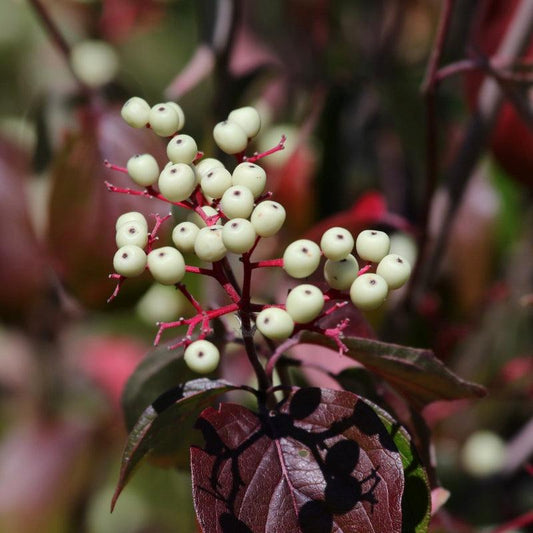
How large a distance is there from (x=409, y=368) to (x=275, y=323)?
0.37 ft

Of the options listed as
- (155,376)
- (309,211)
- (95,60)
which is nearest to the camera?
(155,376)

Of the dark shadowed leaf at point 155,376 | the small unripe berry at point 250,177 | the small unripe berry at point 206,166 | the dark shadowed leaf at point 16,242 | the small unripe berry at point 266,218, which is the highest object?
the small unripe berry at point 250,177

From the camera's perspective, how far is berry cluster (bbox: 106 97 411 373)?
46 cm

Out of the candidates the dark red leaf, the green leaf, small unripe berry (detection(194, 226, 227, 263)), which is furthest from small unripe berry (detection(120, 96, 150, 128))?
the dark red leaf

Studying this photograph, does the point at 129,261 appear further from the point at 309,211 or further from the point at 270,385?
the point at 309,211

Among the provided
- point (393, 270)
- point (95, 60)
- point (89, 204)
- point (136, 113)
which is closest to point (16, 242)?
point (89, 204)

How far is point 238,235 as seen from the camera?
45 centimetres

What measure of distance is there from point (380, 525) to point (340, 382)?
16cm

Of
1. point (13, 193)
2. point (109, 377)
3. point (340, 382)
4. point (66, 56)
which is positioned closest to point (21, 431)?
point (109, 377)

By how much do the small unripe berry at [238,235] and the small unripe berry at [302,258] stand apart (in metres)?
0.03

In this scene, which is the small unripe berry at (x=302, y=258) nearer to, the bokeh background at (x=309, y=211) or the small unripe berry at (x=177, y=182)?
the small unripe berry at (x=177, y=182)

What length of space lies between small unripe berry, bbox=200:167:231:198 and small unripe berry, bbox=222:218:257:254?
4cm

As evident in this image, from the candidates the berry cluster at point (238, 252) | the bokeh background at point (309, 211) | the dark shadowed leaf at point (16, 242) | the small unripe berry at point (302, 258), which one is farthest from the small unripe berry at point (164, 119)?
the dark shadowed leaf at point (16, 242)

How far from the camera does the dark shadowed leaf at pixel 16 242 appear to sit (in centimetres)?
104
